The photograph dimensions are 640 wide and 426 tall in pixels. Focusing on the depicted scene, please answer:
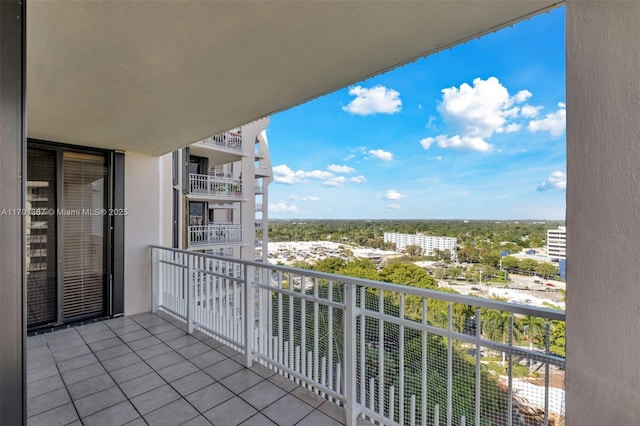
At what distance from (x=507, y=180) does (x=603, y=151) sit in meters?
15.8

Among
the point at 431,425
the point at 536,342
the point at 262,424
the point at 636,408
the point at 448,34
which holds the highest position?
the point at 448,34

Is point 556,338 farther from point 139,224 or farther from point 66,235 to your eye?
point 66,235

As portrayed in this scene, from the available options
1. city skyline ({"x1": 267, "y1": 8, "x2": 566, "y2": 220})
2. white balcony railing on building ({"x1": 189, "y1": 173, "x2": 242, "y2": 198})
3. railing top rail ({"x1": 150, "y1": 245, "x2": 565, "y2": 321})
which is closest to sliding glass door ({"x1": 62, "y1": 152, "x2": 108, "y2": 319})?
railing top rail ({"x1": 150, "y1": 245, "x2": 565, "y2": 321})

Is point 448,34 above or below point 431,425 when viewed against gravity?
above

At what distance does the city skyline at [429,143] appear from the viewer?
35.7 feet

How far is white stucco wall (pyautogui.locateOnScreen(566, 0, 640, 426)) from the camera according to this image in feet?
1.94

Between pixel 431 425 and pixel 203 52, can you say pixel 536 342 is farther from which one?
pixel 203 52

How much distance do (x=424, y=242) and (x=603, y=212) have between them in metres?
9.17

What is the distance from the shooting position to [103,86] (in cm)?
201

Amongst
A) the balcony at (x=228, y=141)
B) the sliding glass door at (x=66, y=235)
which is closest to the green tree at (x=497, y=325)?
the sliding glass door at (x=66, y=235)

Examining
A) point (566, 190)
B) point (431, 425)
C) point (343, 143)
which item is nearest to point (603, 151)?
point (566, 190)

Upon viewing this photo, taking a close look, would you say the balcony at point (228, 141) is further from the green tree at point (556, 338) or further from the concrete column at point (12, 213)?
the green tree at point (556, 338)

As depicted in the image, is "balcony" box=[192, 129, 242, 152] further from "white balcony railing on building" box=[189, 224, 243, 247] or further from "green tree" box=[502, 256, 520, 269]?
"green tree" box=[502, 256, 520, 269]

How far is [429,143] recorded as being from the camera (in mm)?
17562
